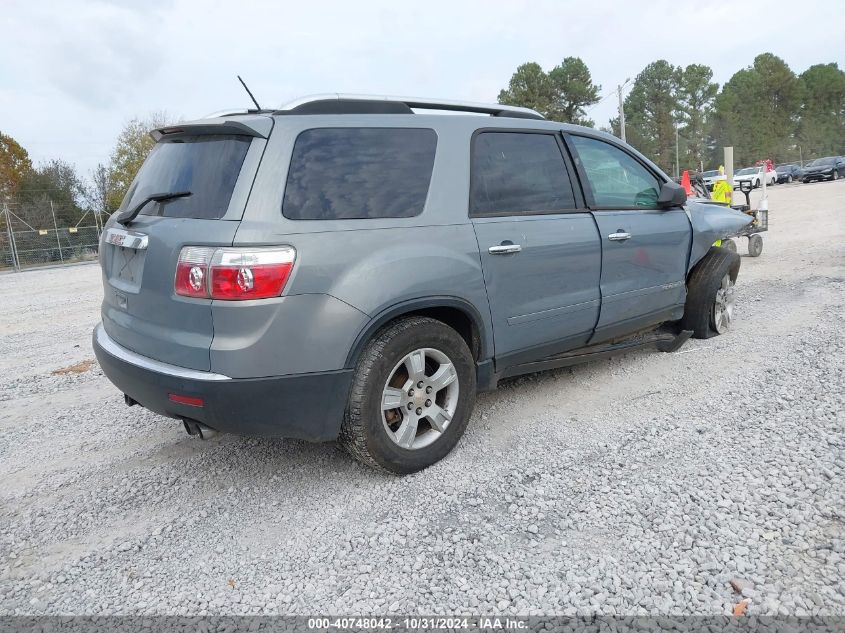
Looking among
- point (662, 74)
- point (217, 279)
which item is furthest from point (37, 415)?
point (662, 74)

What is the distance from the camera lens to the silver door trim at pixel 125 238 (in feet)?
10.1

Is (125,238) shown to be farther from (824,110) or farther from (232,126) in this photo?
(824,110)

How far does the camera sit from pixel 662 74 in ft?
247

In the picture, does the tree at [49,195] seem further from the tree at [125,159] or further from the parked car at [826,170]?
the parked car at [826,170]

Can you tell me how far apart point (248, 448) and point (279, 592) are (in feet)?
4.80

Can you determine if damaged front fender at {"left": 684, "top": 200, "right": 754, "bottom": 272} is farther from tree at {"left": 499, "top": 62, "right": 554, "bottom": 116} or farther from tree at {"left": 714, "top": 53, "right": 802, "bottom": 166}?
tree at {"left": 714, "top": 53, "right": 802, "bottom": 166}

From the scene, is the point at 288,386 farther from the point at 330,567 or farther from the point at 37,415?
the point at 37,415

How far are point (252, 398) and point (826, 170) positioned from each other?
46493 mm

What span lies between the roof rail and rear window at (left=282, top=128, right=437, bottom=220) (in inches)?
5.1

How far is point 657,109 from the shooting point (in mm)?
76000

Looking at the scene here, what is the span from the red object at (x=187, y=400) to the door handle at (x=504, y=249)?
67.3 inches

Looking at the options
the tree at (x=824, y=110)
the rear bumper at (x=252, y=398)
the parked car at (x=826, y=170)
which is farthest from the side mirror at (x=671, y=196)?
the tree at (x=824, y=110)

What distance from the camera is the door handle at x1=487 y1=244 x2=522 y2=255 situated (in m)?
3.52

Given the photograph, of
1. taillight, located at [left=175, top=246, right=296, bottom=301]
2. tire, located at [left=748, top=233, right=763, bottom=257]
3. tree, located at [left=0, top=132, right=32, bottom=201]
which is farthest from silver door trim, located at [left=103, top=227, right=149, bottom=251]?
tree, located at [left=0, top=132, right=32, bottom=201]
